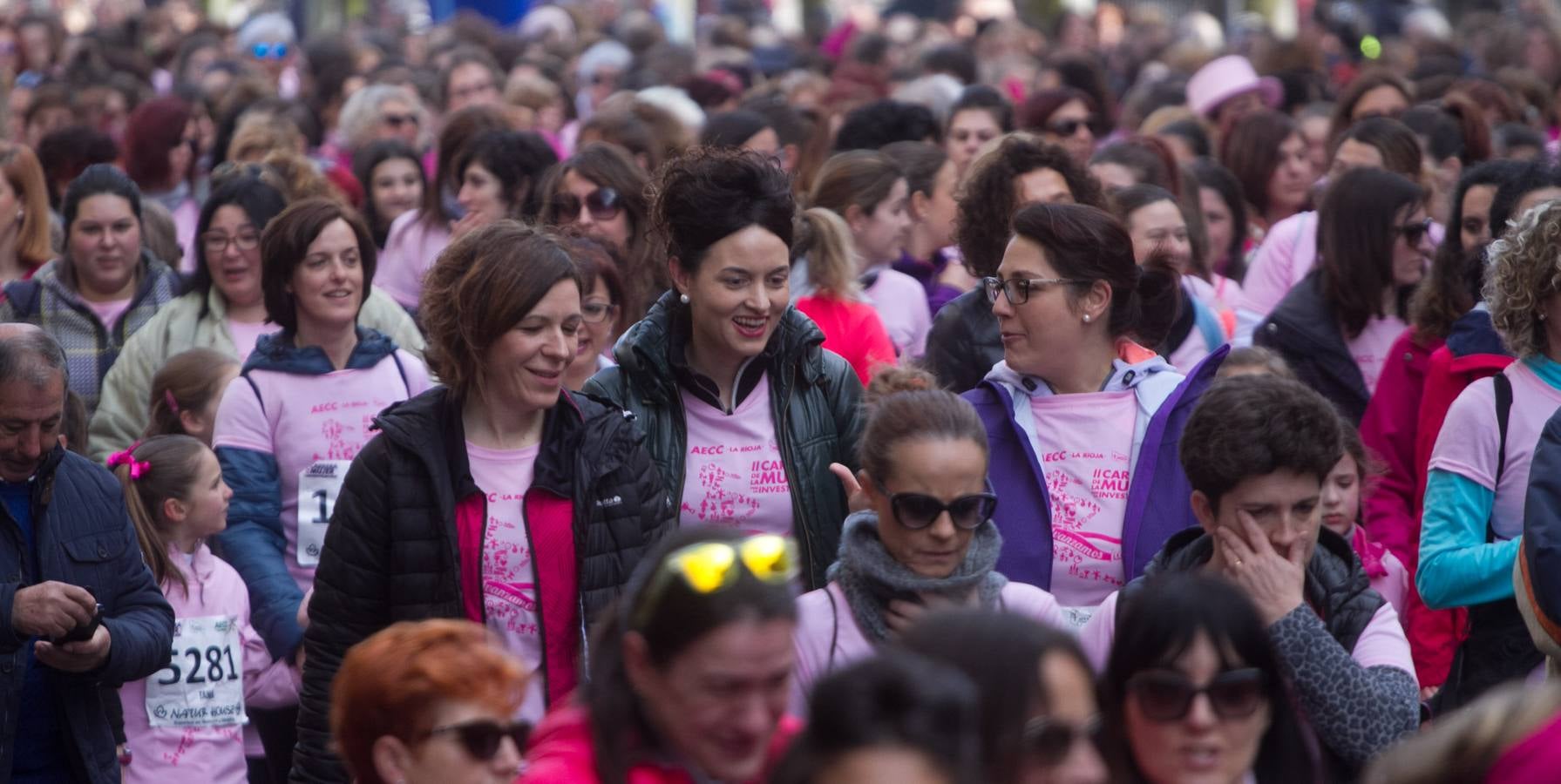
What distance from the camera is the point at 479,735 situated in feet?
11.0

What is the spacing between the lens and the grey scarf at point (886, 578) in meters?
3.94

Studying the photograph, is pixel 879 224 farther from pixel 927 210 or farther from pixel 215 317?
pixel 215 317

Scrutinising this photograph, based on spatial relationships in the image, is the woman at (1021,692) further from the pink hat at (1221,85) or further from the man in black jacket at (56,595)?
the pink hat at (1221,85)

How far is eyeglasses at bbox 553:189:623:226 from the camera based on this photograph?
24.2ft

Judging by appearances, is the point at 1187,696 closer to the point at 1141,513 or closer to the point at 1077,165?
the point at 1141,513

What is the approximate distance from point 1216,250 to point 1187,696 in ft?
20.3

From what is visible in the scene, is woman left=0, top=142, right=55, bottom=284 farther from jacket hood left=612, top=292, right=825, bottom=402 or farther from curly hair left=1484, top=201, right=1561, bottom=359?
curly hair left=1484, top=201, right=1561, bottom=359

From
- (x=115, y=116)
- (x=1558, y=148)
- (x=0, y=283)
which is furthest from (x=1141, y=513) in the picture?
(x=115, y=116)

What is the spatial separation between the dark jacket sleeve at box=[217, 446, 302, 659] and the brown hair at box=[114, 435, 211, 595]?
6.0 inches

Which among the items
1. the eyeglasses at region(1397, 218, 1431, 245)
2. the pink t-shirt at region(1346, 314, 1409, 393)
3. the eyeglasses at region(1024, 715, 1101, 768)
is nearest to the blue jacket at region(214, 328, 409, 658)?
the eyeglasses at region(1024, 715, 1101, 768)

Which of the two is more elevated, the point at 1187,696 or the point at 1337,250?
the point at 1337,250

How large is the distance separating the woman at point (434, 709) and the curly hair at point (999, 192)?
3035 millimetres

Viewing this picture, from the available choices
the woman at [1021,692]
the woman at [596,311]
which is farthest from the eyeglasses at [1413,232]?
the woman at [1021,692]

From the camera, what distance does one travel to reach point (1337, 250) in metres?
7.04
